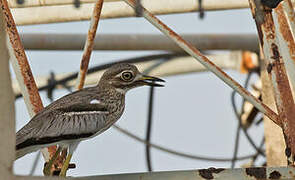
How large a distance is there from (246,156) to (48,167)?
3.97 meters

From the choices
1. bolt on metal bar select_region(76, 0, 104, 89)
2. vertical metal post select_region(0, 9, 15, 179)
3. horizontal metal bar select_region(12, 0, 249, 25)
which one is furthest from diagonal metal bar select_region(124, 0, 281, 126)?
horizontal metal bar select_region(12, 0, 249, 25)

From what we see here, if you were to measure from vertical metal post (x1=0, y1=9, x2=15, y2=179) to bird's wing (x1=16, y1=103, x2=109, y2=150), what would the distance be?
1.02 metres

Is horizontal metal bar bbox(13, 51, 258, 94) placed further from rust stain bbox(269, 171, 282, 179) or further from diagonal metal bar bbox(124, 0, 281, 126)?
rust stain bbox(269, 171, 282, 179)

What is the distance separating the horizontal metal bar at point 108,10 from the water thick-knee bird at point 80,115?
1.01 metres

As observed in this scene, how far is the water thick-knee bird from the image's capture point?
290cm

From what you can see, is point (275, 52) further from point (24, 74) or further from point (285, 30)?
point (24, 74)

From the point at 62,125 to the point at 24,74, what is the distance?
348 millimetres

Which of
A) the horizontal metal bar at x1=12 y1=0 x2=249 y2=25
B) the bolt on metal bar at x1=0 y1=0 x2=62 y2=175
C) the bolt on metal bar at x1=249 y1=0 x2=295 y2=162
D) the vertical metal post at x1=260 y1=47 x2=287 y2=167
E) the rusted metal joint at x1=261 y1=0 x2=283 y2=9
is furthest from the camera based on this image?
the vertical metal post at x1=260 y1=47 x2=287 y2=167

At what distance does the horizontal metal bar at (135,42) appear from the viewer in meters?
5.55

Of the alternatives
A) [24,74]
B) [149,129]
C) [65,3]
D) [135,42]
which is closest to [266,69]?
[24,74]

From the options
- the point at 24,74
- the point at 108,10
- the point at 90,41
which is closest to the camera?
the point at 24,74

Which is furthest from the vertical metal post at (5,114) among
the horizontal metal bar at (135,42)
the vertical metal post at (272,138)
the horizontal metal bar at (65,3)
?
the horizontal metal bar at (135,42)

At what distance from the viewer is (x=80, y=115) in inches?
122

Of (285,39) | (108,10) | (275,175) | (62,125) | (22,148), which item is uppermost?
(108,10)
